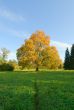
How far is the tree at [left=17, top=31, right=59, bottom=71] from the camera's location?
296ft

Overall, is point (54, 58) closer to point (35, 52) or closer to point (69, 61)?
point (35, 52)

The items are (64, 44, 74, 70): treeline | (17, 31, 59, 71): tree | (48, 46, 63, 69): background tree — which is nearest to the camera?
(17, 31, 59, 71): tree

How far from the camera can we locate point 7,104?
13484 millimetres

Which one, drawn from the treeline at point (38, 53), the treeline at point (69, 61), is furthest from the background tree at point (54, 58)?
the treeline at point (69, 61)

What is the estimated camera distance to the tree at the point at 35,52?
90250 millimetres

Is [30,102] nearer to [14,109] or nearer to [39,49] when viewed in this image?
[14,109]

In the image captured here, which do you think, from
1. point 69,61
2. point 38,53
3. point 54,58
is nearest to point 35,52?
point 38,53

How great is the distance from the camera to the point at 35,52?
9200cm

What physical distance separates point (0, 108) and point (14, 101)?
81.6 inches

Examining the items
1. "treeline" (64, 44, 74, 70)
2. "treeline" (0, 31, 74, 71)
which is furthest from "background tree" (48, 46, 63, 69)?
"treeline" (64, 44, 74, 70)

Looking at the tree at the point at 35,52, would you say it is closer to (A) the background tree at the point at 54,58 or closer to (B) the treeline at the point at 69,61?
(A) the background tree at the point at 54,58

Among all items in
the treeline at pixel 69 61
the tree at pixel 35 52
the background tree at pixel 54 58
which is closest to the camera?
the tree at pixel 35 52

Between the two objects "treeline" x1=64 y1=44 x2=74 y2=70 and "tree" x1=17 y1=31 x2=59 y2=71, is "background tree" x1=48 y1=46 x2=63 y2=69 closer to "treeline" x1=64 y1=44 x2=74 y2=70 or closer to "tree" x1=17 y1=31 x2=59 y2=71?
"tree" x1=17 y1=31 x2=59 y2=71

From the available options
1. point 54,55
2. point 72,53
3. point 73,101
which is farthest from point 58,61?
point 73,101
